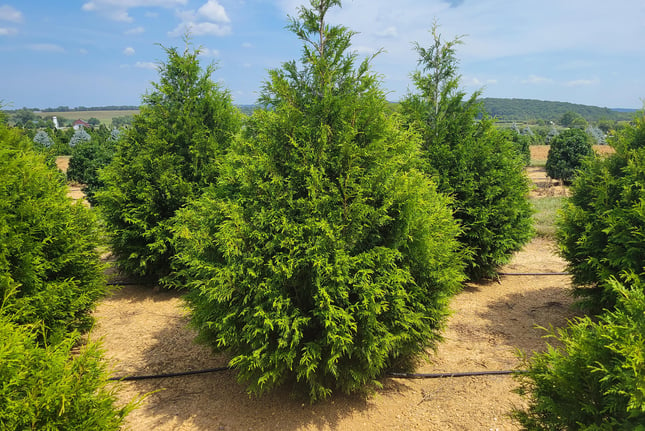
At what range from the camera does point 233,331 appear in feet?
12.4

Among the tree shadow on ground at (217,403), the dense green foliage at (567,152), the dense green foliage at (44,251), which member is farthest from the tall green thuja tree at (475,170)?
the dense green foliage at (567,152)

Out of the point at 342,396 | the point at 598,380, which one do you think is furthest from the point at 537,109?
the point at 598,380

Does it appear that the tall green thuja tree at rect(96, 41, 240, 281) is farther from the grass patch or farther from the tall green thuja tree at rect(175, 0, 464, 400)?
the grass patch

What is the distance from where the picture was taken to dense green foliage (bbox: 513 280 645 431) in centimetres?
223

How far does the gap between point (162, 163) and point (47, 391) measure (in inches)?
217

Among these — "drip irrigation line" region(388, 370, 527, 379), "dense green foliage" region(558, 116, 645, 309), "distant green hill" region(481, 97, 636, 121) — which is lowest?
"drip irrigation line" region(388, 370, 527, 379)

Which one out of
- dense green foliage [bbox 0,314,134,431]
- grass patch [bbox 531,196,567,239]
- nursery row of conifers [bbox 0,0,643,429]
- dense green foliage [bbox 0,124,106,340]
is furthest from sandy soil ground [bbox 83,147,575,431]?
grass patch [bbox 531,196,567,239]

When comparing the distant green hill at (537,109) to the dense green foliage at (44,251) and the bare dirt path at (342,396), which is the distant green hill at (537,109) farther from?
the dense green foliage at (44,251)

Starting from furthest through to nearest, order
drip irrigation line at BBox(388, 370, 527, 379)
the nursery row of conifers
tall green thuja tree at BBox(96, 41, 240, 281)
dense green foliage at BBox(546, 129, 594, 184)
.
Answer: dense green foliage at BBox(546, 129, 594, 184)
tall green thuja tree at BBox(96, 41, 240, 281)
drip irrigation line at BBox(388, 370, 527, 379)
the nursery row of conifers

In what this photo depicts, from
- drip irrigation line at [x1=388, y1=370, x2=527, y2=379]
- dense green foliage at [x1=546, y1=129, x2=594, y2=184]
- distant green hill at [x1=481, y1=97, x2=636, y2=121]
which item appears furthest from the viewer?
distant green hill at [x1=481, y1=97, x2=636, y2=121]

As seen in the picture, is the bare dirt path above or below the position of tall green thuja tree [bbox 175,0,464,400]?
below

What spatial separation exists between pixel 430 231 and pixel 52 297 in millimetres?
4588

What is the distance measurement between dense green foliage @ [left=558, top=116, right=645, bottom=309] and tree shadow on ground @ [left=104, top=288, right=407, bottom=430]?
131 inches

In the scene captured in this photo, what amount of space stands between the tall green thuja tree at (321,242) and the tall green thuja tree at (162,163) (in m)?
3.39
